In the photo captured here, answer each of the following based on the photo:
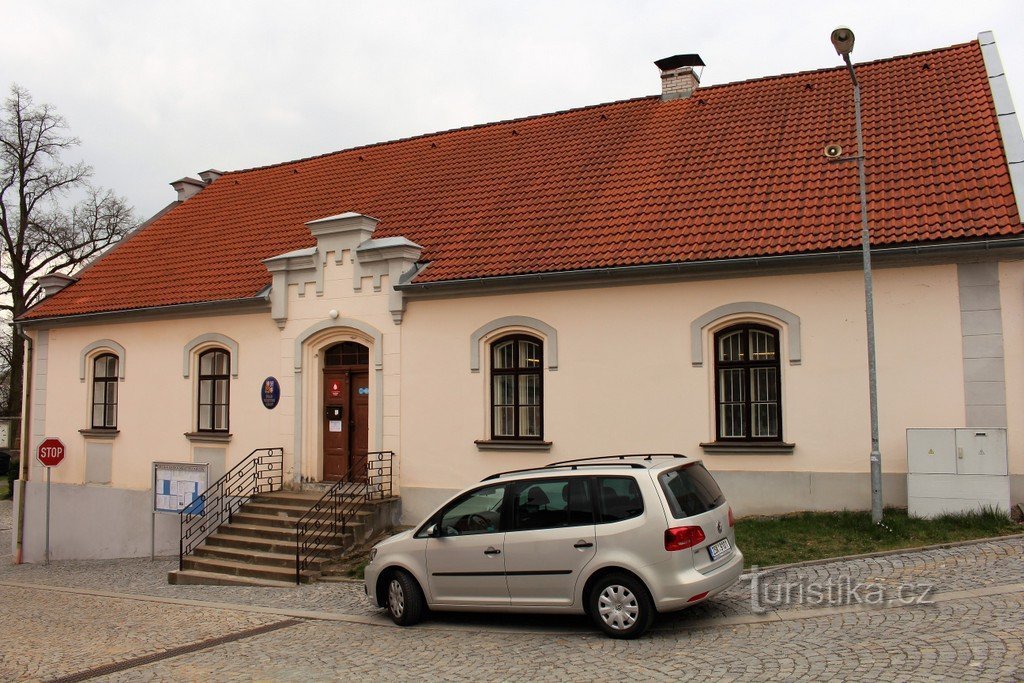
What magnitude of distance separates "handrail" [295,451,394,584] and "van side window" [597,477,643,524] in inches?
220

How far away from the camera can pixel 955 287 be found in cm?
1166

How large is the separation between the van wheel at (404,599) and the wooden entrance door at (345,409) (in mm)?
6464

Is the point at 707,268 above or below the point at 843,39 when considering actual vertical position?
below

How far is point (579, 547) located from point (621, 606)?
2.11 feet

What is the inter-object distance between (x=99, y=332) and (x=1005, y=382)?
17.3 m

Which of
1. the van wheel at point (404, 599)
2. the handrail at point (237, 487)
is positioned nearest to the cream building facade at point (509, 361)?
the handrail at point (237, 487)

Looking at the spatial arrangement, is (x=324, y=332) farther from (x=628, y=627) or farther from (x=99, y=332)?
(x=628, y=627)

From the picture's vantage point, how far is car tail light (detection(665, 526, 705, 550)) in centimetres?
765

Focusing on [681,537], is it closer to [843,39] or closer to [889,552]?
[889,552]

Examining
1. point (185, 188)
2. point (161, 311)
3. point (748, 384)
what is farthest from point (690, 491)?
point (185, 188)

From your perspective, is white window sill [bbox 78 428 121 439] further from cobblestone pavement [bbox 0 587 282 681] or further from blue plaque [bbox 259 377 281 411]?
cobblestone pavement [bbox 0 587 282 681]

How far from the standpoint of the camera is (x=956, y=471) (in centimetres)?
1102

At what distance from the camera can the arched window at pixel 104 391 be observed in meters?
19.0

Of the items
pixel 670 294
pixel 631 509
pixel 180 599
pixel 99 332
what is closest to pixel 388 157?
pixel 99 332
